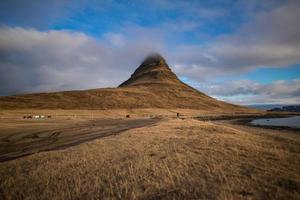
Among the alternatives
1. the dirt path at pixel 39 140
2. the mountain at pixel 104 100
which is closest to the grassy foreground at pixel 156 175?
the dirt path at pixel 39 140

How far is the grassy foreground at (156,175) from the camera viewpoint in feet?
28.9

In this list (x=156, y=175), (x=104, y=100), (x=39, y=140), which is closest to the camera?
(x=156, y=175)

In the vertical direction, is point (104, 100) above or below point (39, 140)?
above

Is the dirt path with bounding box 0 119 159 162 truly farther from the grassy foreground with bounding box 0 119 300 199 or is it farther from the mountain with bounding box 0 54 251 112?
the mountain with bounding box 0 54 251 112

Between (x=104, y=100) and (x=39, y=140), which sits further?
(x=104, y=100)

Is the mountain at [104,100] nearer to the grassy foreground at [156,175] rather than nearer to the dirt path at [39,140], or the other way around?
the dirt path at [39,140]

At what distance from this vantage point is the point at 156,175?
1060 cm

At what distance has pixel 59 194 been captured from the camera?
919 cm

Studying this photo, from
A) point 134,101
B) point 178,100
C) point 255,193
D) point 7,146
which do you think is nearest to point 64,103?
point 134,101

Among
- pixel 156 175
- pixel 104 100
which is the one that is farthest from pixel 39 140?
pixel 104 100

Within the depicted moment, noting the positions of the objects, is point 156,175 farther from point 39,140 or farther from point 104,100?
point 104,100

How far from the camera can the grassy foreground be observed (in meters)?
8.80

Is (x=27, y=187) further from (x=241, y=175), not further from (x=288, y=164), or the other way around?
(x=288, y=164)

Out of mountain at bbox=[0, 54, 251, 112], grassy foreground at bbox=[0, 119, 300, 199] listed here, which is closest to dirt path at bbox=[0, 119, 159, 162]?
grassy foreground at bbox=[0, 119, 300, 199]
